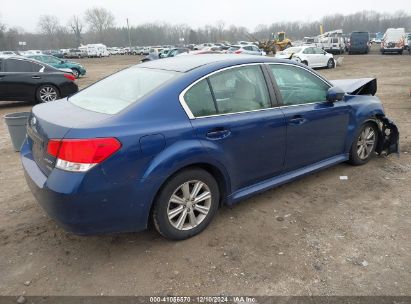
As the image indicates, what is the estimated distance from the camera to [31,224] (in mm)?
3711

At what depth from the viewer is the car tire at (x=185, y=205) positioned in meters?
3.10

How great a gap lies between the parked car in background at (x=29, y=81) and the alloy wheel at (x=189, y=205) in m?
8.74

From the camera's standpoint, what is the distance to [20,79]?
10414 mm

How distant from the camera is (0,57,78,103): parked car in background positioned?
34.0 ft

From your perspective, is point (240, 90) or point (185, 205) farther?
point (240, 90)

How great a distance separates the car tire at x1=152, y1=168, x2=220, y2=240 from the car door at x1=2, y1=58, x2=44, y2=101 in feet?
29.5

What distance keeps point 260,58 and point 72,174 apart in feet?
7.64

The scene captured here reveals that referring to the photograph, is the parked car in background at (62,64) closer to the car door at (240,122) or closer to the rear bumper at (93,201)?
the car door at (240,122)

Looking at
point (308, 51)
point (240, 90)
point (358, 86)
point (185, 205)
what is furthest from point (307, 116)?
point (308, 51)

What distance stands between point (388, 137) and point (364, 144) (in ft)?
1.87

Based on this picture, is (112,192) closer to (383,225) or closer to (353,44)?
(383,225)

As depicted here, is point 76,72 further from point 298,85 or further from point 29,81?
point 298,85

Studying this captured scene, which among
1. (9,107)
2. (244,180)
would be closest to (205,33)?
(9,107)

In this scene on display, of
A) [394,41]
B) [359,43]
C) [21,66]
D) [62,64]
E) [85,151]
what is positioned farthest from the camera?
[359,43]
